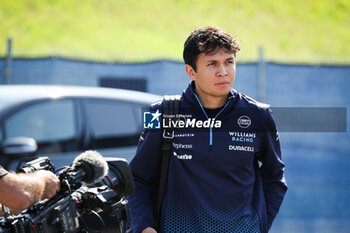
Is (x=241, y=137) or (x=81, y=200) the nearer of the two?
(x=81, y=200)

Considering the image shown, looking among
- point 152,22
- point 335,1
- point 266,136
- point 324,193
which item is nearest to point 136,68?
point 324,193

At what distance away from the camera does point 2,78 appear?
7.41 meters

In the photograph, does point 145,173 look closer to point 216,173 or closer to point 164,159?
point 164,159

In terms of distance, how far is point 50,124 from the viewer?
16.7 feet

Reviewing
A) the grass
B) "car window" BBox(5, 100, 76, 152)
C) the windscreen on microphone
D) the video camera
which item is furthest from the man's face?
the grass

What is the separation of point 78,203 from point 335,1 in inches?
1545

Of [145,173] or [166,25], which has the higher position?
[166,25]

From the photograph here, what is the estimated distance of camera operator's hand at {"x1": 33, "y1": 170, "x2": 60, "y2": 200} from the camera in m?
1.82

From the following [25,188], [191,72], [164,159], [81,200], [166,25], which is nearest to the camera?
[25,188]

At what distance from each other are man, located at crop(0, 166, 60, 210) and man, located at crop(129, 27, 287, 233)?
0.76 metres

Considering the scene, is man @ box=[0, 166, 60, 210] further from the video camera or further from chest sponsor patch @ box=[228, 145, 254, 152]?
chest sponsor patch @ box=[228, 145, 254, 152]

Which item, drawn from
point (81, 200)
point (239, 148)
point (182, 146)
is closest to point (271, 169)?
point (239, 148)

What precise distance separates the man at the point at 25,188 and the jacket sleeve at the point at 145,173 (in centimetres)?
75

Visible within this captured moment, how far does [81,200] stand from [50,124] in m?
3.18
